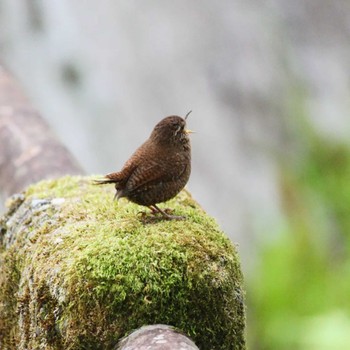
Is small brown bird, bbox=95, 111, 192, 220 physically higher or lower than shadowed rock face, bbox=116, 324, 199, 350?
higher

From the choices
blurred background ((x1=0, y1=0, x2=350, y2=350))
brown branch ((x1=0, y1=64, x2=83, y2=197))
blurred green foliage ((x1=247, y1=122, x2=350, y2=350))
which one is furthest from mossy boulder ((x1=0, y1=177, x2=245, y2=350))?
blurred background ((x1=0, y1=0, x2=350, y2=350))

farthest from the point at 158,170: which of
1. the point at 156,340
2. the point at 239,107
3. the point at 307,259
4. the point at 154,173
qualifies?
the point at 239,107

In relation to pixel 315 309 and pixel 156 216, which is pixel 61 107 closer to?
Result: pixel 315 309

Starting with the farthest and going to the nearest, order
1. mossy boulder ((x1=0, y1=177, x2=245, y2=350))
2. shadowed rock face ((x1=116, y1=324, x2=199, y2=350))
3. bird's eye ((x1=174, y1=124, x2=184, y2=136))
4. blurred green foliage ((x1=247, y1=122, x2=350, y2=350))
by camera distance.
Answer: blurred green foliage ((x1=247, y1=122, x2=350, y2=350)) → bird's eye ((x1=174, y1=124, x2=184, y2=136)) → mossy boulder ((x1=0, y1=177, x2=245, y2=350)) → shadowed rock face ((x1=116, y1=324, x2=199, y2=350))

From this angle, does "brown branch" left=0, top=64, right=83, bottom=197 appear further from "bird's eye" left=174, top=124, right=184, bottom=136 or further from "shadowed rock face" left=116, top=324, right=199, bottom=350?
"shadowed rock face" left=116, top=324, right=199, bottom=350

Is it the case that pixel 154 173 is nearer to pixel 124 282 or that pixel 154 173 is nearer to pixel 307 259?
pixel 124 282

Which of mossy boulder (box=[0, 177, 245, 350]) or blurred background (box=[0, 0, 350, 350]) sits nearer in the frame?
mossy boulder (box=[0, 177, 245, 350])

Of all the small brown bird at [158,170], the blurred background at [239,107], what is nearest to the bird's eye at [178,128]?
the small brown bird at [158,170]

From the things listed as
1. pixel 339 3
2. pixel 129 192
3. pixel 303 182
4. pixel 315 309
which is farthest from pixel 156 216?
pixel 339 3
